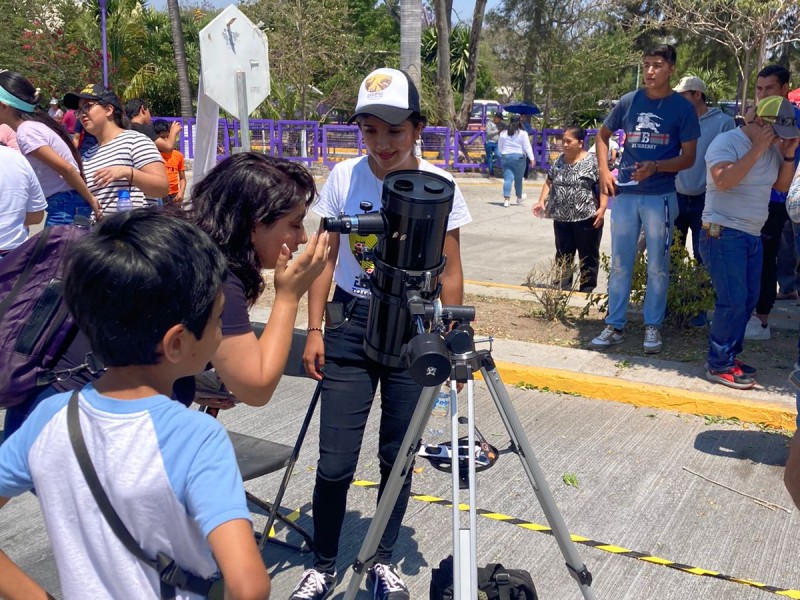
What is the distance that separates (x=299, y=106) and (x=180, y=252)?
24.7 m

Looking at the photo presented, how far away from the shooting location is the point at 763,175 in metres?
5.01

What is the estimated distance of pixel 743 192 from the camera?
196 inches

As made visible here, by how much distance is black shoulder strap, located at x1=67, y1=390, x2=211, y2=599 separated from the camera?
1479 millimetres

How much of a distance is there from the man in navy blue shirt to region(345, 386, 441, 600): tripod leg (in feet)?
12.3

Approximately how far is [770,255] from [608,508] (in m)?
3.68

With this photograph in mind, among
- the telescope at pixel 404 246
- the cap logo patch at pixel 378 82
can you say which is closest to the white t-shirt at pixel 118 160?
the cap logo patch at pixel 378 82

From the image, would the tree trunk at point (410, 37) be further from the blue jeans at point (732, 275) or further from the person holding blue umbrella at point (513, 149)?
the blue jeans at point (732, 275)

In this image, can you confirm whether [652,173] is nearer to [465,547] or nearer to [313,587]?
[313,587]

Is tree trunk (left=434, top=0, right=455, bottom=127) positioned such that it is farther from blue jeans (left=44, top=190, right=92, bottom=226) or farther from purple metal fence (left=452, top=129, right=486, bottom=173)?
blue jeans (left=44, top=190, right=92, bottom=226)

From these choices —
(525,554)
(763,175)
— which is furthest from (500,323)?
(525,554)

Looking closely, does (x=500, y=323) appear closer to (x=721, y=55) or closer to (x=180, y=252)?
(x=180, y=252)

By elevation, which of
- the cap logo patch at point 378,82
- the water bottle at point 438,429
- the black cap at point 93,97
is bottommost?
the water bottle at point 438,429

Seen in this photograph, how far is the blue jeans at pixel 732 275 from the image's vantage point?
198 inches

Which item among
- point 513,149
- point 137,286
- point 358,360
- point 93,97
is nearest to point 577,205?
point 93,97
